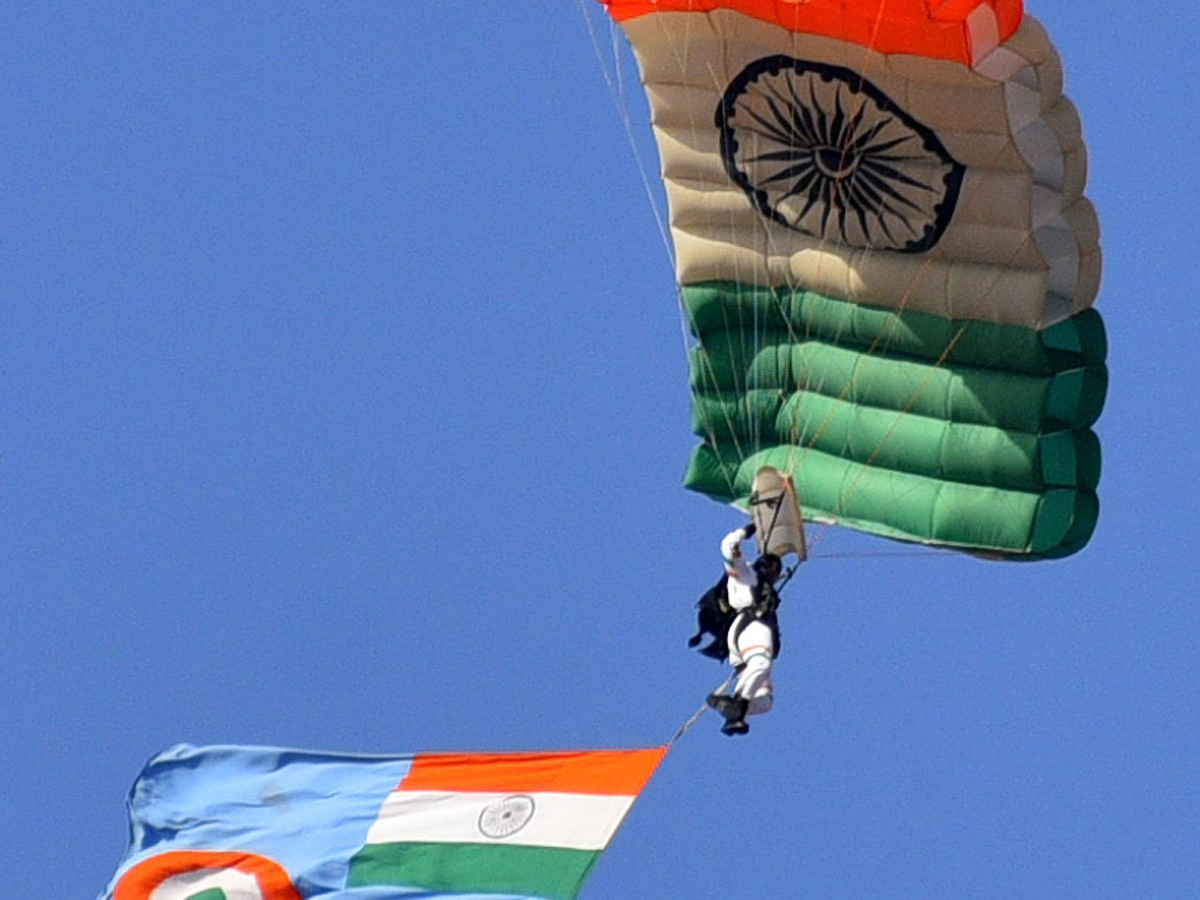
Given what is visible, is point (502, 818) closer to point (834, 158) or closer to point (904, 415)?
point (904, 415)

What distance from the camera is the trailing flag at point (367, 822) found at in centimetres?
2278

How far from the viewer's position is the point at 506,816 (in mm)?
23203

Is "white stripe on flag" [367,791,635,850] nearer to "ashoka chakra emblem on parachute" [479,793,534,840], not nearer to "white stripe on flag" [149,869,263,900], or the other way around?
"ashoka chakra emblem on parachute" [479,793,534,840]

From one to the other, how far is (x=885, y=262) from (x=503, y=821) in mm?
4144

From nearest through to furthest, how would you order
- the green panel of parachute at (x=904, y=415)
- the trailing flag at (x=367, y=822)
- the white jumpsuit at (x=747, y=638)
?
the white jumpsuit at (x=747, y=638), the trailing flag at (x=367, y=822), the green panel of parachute at (x=904, y=415)

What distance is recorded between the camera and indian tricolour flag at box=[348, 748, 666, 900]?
22.6m

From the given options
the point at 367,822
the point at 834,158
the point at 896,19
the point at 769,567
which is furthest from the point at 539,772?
the point at 896,19

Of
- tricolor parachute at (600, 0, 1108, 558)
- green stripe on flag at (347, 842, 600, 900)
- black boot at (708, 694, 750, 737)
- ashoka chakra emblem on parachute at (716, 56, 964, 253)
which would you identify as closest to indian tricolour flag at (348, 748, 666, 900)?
green stripe on flag at (347, 842, 600, 900)

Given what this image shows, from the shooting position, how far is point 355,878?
920 inches

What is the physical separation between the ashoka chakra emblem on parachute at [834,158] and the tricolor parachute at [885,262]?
17 millimetres

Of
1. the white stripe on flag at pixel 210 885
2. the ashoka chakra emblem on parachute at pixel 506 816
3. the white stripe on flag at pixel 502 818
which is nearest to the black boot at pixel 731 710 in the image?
the white stripe on flag at pixel 502 818

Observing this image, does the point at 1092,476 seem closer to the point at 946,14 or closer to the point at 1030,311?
the point at 1030,311

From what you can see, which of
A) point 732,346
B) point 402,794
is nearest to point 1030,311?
point 732,346

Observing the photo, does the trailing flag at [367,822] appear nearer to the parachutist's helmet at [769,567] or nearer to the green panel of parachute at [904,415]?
the parachutist's helmet at [769,567]
